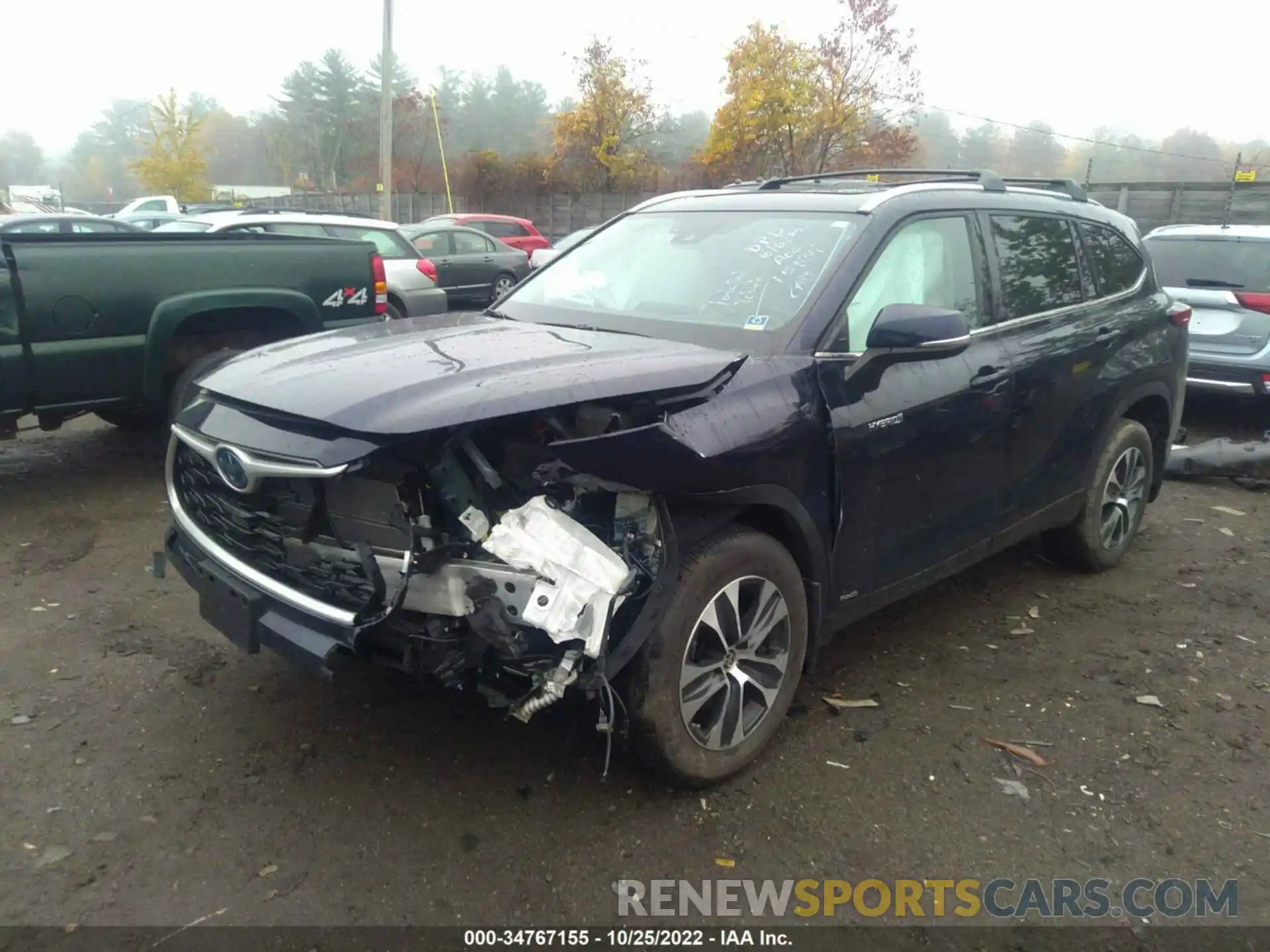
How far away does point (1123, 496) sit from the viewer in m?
5.01

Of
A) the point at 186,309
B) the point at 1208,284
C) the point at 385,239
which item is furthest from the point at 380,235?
the point at 1208,284

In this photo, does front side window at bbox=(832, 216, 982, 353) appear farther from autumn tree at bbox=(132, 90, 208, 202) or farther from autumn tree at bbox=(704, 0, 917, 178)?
autumn tree at bbox=(132, 90, 208, 202)

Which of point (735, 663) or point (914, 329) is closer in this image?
→ point (735, 663)

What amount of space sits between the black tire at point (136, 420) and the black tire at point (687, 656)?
5.35 meters

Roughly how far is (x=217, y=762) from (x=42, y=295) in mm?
3359

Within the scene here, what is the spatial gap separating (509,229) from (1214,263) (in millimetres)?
15571

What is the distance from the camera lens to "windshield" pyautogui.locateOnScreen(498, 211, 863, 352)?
3.34m

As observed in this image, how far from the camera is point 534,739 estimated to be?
3277 mm

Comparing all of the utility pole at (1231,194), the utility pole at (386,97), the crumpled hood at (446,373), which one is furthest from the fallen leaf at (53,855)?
the utility pole at (1231,194)

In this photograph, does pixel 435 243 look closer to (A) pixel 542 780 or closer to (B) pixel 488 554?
(A) pixel 542 780

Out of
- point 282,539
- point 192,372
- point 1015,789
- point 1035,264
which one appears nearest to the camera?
point 282,539

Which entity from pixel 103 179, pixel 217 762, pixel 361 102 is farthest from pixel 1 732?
pixel 103 179

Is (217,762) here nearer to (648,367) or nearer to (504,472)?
(504,472)

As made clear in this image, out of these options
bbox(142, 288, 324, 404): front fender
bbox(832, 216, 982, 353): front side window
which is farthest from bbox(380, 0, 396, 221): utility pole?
bbox(832, 216, 982, 353): front side window
